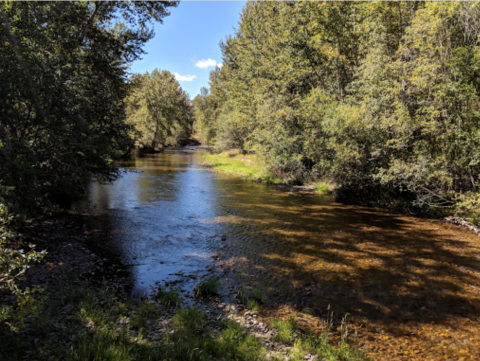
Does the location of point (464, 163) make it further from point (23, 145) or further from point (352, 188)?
point (23, 145)

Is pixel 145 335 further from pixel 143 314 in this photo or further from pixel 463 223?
pixel 463 223

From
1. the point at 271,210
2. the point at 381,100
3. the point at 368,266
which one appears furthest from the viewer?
the point at 271,210

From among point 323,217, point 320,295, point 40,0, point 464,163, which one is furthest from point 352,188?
point 40,0

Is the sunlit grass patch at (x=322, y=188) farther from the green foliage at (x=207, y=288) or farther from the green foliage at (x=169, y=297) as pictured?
the green foliage at (x=169, y=297)

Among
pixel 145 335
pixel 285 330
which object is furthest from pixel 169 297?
Result: pixel 285 330

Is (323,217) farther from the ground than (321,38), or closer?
closer

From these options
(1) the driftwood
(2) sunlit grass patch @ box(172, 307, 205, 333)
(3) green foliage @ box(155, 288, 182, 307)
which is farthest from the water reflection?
(1) the driftwood

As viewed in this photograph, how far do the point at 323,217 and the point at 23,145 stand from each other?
14668 millimetres

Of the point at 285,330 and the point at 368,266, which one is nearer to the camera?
the point at 285,330

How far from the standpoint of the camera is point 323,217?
1638 cm

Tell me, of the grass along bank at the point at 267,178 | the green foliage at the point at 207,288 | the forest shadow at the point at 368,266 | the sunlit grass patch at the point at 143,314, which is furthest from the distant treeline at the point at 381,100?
the sunlit grass patch at the point at 143,314

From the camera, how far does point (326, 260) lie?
35.0 feet

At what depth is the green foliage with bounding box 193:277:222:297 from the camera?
26.5 ft

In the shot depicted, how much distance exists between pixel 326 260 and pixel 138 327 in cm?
728
